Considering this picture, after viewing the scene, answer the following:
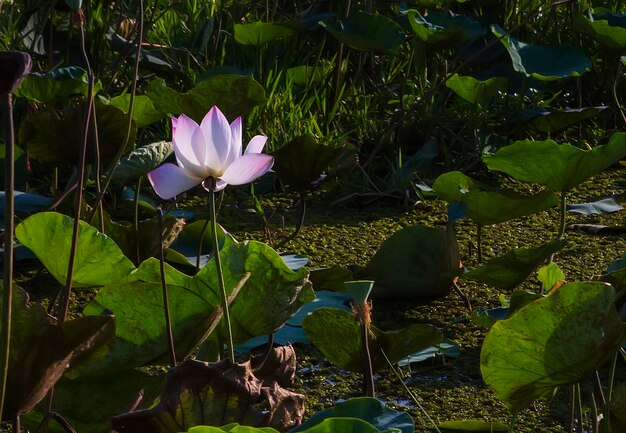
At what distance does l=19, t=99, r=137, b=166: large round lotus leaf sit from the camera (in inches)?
68.7

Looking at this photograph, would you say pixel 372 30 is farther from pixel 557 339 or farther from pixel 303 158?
pixel 557 339

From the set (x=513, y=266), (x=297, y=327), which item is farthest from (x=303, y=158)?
(x=513, y=266)

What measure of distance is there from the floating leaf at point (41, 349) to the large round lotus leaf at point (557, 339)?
39 cm

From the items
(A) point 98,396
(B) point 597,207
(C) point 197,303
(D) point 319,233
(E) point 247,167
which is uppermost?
(E) point 247,167

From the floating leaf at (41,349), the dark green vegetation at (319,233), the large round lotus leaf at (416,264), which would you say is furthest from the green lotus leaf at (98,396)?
the large round lotus leaf at (416,264)

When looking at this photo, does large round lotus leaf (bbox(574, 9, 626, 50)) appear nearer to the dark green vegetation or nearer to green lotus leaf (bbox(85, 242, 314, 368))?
the dark green vegetation

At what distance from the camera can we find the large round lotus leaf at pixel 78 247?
1314mm

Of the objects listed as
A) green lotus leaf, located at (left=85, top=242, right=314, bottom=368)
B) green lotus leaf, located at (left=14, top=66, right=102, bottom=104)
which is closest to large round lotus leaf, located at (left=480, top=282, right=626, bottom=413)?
green lotus leaf, located at (left=85, top=242, right=314, bottom=368)

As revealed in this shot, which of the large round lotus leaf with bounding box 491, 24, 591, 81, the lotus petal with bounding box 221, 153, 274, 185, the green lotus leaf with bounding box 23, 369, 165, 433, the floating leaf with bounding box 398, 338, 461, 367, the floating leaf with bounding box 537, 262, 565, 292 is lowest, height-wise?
the floating leaf with bounding box 398, 338, 461, 367

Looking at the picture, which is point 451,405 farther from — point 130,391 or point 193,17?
point 193,17

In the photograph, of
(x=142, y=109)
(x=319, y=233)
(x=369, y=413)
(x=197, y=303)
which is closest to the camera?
(x=369, y=413)

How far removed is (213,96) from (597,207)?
0.89 metres

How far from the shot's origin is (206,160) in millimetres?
1076

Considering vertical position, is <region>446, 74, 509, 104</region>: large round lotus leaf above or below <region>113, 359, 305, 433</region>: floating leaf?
below
